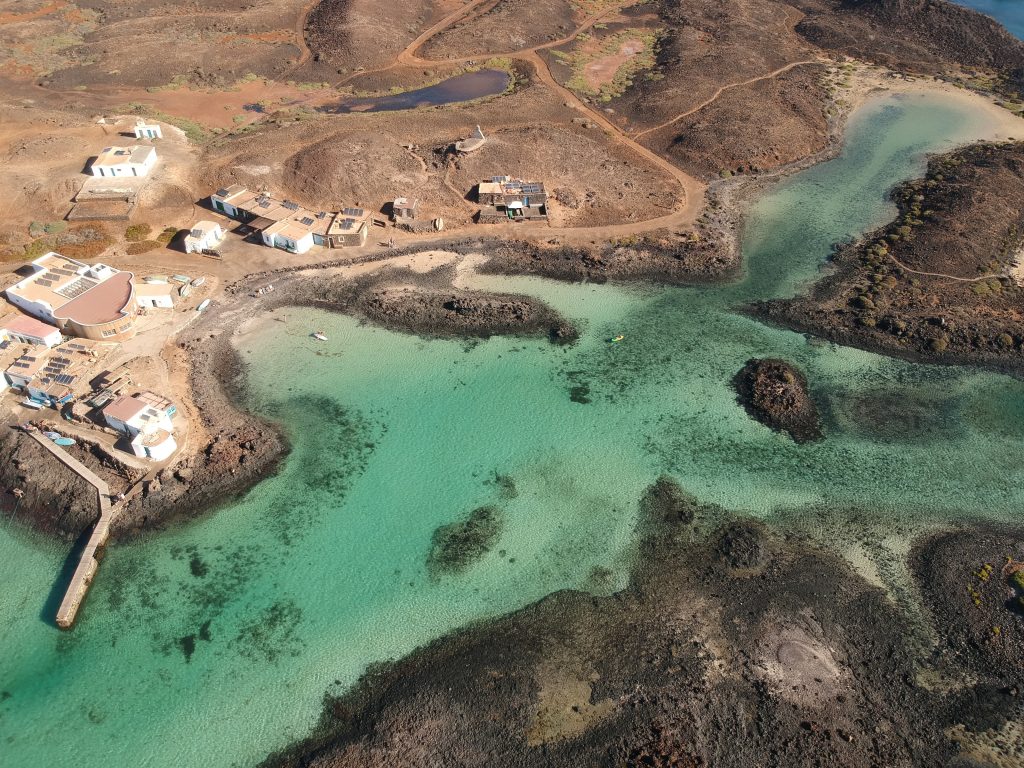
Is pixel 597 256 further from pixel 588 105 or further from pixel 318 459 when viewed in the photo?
pixel 588 105

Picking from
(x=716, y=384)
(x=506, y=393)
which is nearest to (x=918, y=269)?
(x=716, y=384)

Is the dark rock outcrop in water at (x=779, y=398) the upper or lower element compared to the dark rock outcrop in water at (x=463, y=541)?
upper

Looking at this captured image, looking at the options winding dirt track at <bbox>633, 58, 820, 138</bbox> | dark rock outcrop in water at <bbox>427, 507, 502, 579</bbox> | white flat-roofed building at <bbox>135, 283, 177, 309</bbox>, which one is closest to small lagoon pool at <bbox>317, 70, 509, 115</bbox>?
winding dirt track at <bbox>633, 58, 820, 138</bbox>

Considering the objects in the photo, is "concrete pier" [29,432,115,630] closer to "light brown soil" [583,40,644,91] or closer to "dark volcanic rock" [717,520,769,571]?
"dark volcanic rock" [717,520,769,571]

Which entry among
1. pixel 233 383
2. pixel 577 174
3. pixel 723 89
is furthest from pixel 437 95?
pixel 233 383

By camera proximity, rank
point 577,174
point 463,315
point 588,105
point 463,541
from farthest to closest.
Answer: point 588,105
point 577,174
point 463,315
point 463,541

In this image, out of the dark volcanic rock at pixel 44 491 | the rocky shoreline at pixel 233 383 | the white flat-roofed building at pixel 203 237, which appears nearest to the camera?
the dark volcanic rock at pixel 44 491

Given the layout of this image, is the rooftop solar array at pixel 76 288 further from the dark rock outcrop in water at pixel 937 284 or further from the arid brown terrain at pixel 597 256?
the dark rock outcrop in water at pixel 937 284

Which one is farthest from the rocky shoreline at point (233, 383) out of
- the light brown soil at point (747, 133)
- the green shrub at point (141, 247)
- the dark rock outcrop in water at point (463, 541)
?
the light brown soil at point (747, 133)
